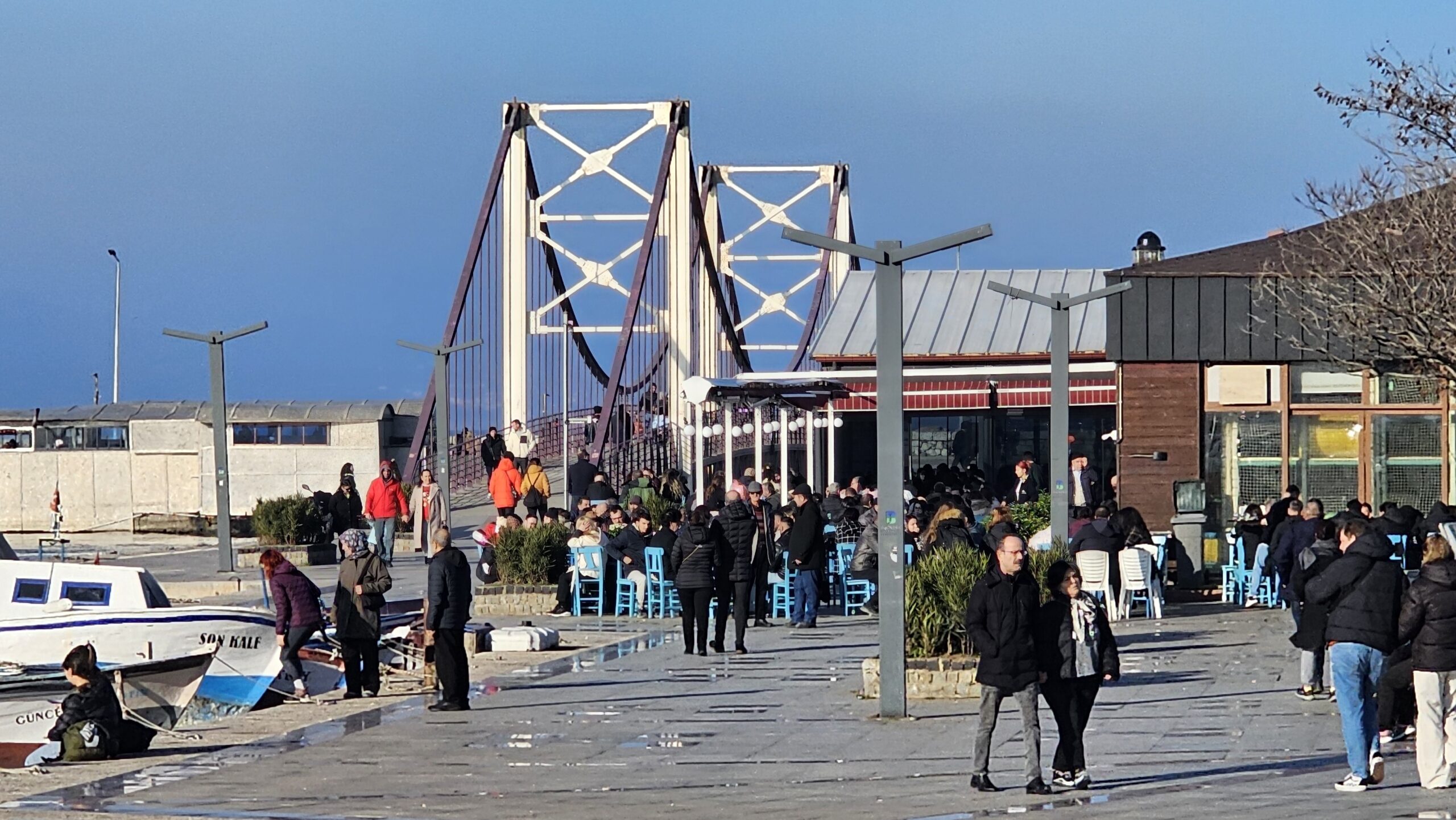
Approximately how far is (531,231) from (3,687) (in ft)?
129

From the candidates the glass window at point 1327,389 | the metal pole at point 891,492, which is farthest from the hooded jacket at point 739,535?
the glass window at point 1327,389

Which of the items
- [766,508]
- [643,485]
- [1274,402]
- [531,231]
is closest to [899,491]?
[766,508]

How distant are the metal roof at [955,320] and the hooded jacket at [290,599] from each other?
91.0 ft

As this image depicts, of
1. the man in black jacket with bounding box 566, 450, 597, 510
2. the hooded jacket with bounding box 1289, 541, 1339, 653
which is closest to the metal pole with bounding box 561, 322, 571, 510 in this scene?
the man in black jacket with bounding box 566, 450, 597, 510

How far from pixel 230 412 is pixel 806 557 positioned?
2708cm

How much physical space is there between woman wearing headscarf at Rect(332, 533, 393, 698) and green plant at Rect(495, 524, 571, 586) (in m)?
6.93

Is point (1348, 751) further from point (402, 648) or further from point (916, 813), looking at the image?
point (402, 648)

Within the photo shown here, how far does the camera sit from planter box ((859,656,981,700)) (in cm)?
1666

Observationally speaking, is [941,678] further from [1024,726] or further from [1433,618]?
[1433,618]

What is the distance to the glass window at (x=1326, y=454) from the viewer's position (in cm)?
2916

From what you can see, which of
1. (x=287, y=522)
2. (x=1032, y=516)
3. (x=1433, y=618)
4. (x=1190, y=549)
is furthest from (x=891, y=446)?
(x=287, y=522)

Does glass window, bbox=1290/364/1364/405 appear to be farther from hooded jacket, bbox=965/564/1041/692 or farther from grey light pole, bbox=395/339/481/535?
hooded jacket, bbox=965/564/1041/692

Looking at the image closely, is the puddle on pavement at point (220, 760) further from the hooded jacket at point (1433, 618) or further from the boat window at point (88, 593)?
the hooded jacket at point (1433, 618)

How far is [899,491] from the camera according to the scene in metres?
15.8
